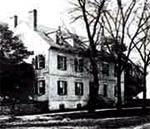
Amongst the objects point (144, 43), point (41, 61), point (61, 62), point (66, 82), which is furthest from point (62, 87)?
point (144, 43)

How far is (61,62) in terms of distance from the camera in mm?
24844

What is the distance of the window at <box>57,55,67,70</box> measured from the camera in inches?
970

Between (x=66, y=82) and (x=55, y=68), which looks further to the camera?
(x=66, y=82)

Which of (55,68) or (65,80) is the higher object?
(55,68)

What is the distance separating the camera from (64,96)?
24.3m

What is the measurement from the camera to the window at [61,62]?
80.8 feet

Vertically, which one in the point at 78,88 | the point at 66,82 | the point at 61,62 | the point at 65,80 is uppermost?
the point at 61,62

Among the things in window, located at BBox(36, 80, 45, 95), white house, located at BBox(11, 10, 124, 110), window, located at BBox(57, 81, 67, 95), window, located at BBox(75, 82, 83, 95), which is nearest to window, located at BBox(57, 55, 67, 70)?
white house, located at BBox(11, 10, 124, 110)

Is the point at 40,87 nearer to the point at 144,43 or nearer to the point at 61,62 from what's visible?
the point at 61,62

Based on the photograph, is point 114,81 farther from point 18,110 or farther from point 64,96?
point 18,110

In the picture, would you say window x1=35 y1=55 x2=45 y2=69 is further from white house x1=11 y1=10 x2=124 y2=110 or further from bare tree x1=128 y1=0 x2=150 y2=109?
bare tree x1=128 y1=0 x2=150 y2=109

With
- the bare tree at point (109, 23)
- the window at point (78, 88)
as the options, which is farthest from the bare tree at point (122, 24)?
the window at point (78, 88)

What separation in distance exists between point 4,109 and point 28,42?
689 cm

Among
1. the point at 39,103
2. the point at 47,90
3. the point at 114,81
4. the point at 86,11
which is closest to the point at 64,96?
the point at 47,90
